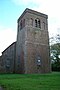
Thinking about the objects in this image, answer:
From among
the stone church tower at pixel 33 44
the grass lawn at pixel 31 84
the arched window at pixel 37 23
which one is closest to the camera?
the grass lawn at pixel 31 84

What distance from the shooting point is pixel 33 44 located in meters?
25.8

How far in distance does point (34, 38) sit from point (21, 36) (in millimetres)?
2965

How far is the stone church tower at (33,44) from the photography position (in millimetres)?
24953

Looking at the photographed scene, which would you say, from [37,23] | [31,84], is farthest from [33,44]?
[31,84]

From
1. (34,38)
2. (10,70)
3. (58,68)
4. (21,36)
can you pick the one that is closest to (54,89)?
(34,38)

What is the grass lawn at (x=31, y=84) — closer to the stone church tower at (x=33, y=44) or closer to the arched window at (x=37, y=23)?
the stone church tower at (x=33, y=44)

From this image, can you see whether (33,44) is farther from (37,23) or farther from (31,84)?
Answer: (31,84)

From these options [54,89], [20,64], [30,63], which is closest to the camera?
[54,89]

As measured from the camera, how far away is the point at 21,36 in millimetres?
27641

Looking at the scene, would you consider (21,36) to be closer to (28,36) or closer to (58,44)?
(28,36)

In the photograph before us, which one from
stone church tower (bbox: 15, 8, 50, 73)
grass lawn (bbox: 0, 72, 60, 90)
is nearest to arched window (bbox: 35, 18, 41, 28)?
stone church tower (bbox: 15, 8, 50, 73)

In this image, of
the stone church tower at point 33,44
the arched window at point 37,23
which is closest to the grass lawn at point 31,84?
the stone church tower at point 33,44

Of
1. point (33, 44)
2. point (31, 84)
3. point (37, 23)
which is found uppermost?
point (37, 23)

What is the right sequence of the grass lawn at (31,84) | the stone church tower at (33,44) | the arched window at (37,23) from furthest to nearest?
the arched window at (37,23), the stone church tower at (33,44), the grass lawn at (31,84)
